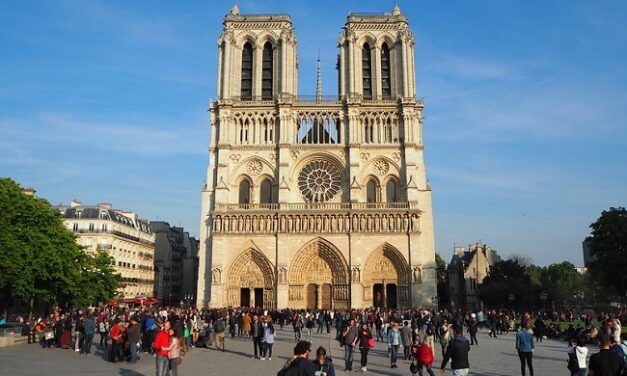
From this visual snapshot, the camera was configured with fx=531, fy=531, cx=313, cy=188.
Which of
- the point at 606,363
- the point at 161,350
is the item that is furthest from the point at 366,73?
the point at 606,363

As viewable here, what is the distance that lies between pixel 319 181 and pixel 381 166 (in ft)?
16.5

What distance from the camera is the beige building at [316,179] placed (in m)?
38.9

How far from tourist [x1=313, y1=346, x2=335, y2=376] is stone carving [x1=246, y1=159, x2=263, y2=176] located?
112 ft

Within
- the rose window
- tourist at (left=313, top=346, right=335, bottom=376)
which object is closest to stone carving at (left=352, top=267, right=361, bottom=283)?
the rose window

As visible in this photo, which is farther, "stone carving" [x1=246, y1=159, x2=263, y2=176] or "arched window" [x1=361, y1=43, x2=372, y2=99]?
"arched window" [x1=361, y1=43, x2=372, y2=99]

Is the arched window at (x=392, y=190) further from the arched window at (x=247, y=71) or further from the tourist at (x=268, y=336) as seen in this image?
the tourist at (x=268, y=336)

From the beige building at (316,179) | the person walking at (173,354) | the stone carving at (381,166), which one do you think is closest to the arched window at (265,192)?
the beige building at (316,179)

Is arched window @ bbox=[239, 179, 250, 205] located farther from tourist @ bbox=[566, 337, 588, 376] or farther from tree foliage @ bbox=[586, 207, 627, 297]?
tourist @ bbox=[566, 337, 588, 376]

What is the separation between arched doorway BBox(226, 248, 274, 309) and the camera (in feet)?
128

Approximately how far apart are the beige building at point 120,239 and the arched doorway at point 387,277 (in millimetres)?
21751

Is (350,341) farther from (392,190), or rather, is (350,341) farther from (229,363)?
(392,190)

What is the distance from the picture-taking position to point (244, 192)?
42500mm

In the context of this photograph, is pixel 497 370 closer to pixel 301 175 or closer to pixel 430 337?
pixel 430 337

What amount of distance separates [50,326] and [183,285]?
48.5 m
